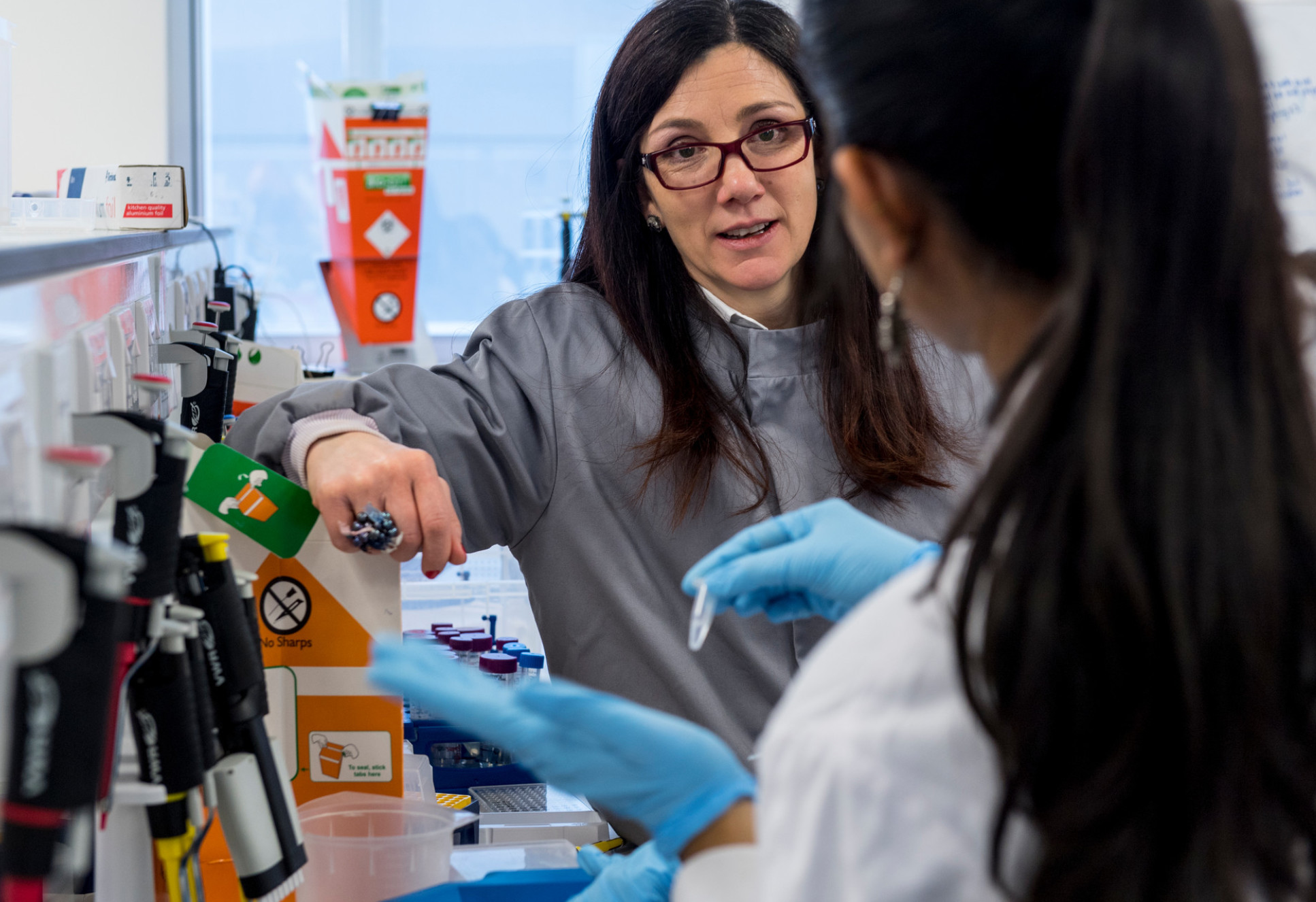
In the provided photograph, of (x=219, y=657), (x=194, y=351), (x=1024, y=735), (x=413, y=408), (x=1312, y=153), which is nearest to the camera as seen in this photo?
(x=1024, y=735)

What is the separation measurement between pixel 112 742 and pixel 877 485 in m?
1.15

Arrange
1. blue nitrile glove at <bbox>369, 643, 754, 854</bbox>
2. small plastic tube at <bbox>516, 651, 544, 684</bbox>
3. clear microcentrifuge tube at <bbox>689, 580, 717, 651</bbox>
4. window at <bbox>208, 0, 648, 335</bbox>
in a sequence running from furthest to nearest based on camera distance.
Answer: window at <bbox>208, 0, 648, 335</bbox> < small plastic tube at <bbox>516, 651, 544, 684</bbox> < clear microcentrifuge tube at <bbox>689, 580, 717, 651</bbox> < blue nitrile glove at <bbox>369, 643, 754, 854</bbox>

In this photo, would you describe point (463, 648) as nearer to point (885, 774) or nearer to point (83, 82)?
point (885, 774)

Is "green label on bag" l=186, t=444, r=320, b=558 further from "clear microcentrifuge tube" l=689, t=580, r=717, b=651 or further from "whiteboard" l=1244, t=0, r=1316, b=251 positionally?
"whiteboard" l=1244, t=0, r=1316, b=251

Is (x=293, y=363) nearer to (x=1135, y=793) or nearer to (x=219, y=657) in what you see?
(x=219, y=657)

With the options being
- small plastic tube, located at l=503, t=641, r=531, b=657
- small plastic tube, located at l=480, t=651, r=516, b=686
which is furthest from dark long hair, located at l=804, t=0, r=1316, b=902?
small plastic tube, located at l=503, t=641, r=531, b=657

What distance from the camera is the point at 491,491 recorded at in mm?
1590

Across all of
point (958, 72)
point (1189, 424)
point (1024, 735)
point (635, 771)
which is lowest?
point (635, 771)

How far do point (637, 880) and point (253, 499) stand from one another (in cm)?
52

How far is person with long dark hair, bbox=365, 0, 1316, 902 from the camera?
1.84 ft

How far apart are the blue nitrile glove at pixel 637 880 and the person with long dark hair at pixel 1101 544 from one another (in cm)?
34

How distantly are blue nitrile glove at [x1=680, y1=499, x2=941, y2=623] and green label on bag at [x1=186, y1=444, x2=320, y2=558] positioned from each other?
0.41 metres

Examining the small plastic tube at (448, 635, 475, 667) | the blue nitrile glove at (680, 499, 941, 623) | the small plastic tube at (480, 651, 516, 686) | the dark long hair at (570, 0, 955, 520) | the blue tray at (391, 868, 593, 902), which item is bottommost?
the small plastic tube at (448, 635, 475, 667)

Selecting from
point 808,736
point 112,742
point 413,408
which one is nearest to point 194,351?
point 413,408
